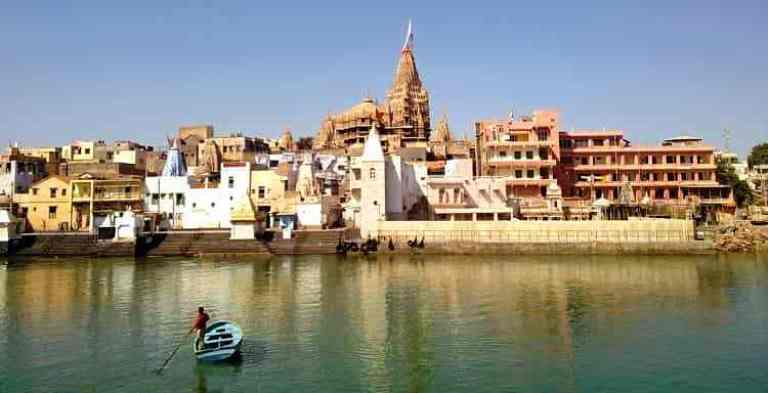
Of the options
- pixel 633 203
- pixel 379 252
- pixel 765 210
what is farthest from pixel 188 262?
pixel 765 210

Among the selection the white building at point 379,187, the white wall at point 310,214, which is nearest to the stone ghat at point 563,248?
the white building at point 379,187

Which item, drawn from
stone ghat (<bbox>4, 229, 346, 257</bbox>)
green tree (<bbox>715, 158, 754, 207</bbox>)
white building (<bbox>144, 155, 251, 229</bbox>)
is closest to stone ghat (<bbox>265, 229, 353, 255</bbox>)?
stone ghat (<bbox>4, 229, 346, 257</bbox>)

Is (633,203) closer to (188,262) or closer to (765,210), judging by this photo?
(765,210)

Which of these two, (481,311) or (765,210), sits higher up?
(765,210)

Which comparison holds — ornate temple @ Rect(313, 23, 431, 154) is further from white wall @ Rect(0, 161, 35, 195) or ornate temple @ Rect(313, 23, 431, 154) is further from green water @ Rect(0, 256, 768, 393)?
green water @ Rect(0, 256, 768, 393)

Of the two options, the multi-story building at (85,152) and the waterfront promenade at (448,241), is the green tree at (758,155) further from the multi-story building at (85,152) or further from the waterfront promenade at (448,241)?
the multi-story building at (85,152)

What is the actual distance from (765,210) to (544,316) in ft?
150

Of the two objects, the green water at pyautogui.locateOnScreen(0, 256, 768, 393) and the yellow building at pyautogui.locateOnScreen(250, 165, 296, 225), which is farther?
the yellow building at pyautogui.locateOnScreen(250, 165, 296, 225)

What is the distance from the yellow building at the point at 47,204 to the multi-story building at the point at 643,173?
50.1 meters

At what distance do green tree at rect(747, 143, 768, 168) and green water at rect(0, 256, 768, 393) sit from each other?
57.9 metres

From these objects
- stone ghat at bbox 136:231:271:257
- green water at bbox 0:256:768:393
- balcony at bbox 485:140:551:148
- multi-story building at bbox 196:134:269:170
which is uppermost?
multi-story building at bbox 196:134:269:170

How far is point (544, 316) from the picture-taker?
2462cm

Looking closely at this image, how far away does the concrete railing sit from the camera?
159 ft

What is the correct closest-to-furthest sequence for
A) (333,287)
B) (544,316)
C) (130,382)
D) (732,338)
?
(130,382)
(732,338)
(544,316)
(333,287)
